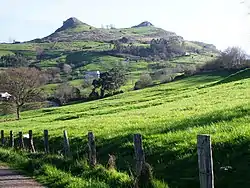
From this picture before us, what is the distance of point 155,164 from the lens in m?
12.7

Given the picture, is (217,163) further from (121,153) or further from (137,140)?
(121,153)

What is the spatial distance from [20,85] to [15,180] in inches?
2408

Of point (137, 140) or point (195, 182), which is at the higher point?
point (137, 140)

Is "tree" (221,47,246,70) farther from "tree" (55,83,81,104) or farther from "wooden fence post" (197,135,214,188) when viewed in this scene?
"wooden fence post" (197,135,214,188)

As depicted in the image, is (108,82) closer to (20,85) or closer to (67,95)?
(67,95)

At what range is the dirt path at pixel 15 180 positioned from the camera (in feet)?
44.1

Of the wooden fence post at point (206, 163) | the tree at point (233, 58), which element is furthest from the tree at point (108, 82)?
the wooden fence post at point (206, 163)

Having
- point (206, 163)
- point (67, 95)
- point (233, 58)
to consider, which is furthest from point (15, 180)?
point (67, 95)

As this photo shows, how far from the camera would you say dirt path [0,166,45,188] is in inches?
529

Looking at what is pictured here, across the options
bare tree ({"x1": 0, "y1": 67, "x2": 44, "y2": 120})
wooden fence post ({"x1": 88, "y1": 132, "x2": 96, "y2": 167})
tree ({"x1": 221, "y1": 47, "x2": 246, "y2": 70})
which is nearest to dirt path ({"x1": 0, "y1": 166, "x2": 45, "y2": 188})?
wooden fence post ({"x1": 88, "y1": 132, "x2": 96, "y2": 167})

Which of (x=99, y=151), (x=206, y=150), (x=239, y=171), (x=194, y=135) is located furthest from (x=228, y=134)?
(x=99, y=151)

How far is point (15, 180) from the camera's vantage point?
1461cm

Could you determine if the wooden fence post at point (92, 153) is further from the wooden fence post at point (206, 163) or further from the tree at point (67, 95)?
the tree at point (67, 95)

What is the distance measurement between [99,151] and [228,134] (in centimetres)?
620
